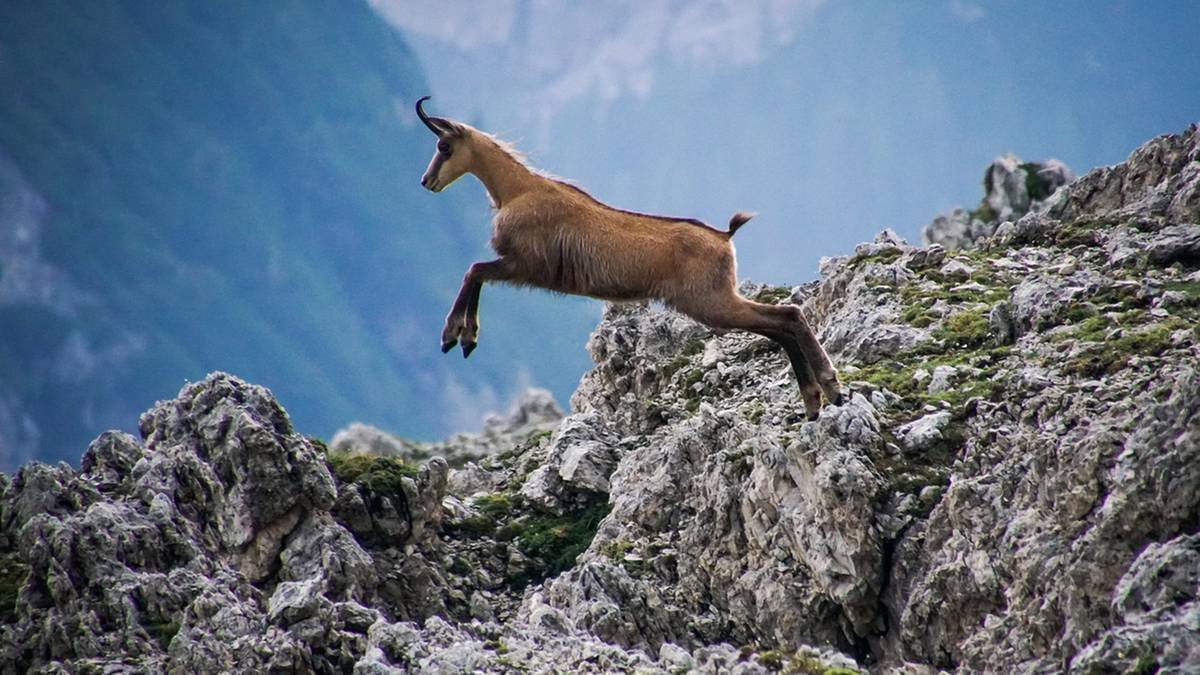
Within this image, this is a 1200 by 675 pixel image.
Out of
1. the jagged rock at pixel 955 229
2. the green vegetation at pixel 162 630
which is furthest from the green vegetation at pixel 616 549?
the jagged rock at pixel 955 229

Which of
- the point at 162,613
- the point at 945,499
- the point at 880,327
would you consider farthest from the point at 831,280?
the point at 162,613

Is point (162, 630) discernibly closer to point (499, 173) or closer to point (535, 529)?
point (535, 529)

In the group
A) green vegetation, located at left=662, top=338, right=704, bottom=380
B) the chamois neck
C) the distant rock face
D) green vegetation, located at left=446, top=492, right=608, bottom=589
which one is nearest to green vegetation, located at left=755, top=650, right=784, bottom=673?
green vegetation, located at left=446, top=492, right=608, bottom=589

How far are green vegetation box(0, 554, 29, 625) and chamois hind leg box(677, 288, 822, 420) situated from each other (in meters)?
10.8

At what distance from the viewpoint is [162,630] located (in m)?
14.7

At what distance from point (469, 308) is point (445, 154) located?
294cm

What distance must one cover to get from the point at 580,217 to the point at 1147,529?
9.29 m

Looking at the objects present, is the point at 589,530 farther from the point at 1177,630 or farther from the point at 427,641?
the point at 1177,630

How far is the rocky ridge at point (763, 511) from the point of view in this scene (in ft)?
35.3

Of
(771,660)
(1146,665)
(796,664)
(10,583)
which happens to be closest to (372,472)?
(10,583)

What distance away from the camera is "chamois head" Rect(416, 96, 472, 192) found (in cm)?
1739

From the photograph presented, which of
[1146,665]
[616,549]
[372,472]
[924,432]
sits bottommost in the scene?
[1146,665]

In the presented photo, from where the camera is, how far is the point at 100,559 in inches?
618

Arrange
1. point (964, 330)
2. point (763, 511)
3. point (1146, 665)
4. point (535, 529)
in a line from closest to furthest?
point (1146, 665) < point (763, 511) < point (964, 330) < point (535, 529)
